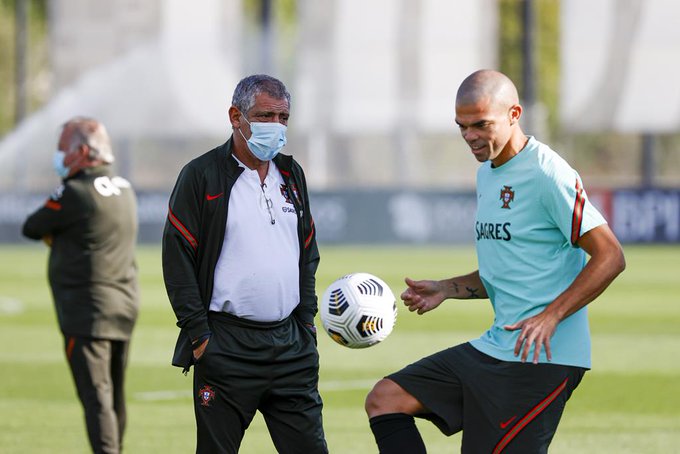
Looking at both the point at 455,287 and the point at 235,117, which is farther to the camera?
the point at 455,287

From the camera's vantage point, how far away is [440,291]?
617cm

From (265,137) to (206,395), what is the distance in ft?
3.97

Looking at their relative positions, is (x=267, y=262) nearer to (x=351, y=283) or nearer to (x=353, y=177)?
→ (x=351, y=283)

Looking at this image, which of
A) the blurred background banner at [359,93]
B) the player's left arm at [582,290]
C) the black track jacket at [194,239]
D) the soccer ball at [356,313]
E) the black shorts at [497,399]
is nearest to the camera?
the player's left arm at [582,290]

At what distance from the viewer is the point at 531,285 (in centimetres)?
548

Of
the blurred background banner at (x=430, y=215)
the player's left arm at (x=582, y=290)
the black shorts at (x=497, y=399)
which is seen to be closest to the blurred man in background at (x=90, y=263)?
the black shorts at (x=497, y=399)

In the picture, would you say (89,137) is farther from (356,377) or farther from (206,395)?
(356,377)

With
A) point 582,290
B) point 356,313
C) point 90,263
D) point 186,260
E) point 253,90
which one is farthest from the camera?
point 90,263

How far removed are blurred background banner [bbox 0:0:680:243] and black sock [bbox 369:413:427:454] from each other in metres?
24.2

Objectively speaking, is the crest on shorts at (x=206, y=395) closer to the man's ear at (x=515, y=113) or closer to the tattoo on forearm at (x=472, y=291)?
the tattoo on forearm at (x=472, y=291)

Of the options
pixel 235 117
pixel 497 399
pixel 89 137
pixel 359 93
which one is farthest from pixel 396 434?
pixel 359 93

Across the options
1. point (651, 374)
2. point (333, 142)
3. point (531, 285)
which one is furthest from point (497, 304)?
point (333, 142)

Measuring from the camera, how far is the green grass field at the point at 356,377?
9.14 meters

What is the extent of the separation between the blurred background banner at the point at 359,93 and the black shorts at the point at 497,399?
24172mm
